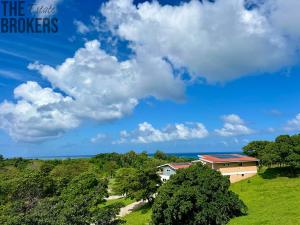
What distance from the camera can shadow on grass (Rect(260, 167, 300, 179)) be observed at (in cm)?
5031

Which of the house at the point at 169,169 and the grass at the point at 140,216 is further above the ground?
the house at the point at 169,169

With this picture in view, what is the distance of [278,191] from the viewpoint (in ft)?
131

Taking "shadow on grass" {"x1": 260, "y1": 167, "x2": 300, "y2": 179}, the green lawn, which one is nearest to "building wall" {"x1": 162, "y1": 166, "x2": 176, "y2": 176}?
the green lawn

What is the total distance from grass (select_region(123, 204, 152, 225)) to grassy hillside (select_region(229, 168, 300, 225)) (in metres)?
12.4

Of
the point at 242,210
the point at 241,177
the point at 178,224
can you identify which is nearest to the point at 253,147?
the point at 241,177

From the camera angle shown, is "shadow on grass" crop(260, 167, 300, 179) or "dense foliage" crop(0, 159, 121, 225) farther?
"shadow on grass" crop(260, 167, 300, 179)

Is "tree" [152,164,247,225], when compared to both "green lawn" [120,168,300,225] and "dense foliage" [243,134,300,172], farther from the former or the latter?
"dense foliage" [243,134,300,172]

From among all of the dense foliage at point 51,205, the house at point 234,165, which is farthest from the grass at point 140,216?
the house at point 234,165

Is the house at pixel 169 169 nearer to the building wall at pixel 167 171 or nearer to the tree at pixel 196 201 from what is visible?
the building wall at pixel 167 171

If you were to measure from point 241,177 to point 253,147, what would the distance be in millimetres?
8367

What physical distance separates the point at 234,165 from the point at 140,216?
21721 millimetres

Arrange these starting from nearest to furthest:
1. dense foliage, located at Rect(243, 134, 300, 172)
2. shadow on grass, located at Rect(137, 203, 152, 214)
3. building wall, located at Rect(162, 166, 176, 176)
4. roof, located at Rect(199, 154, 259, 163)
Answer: shadow on grass, located at Rect(137, 203, 152, 214) → dense foliage, located at Rect(243, 134, 300, 172) → roof, located at Rect(199, 154, 259, 163) → building wall, located at Rect(162, 166, 176, 176)

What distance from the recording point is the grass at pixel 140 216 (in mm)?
38250

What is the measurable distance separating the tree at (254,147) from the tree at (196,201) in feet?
98.8
